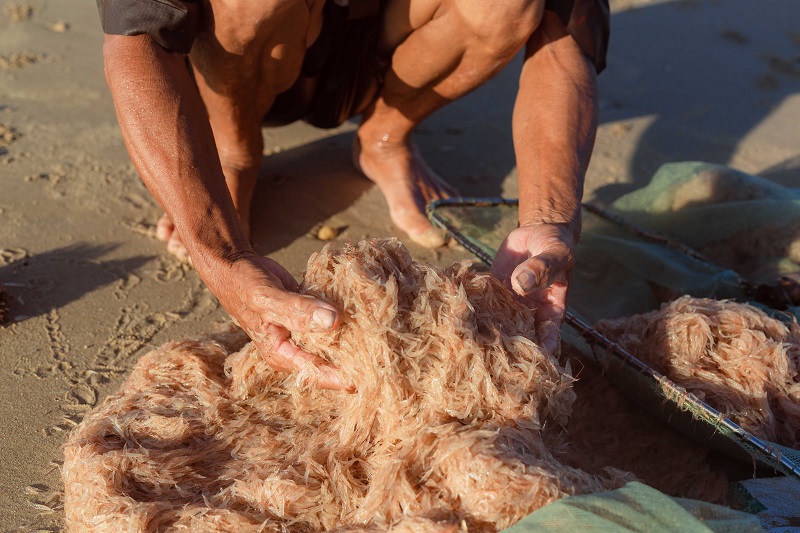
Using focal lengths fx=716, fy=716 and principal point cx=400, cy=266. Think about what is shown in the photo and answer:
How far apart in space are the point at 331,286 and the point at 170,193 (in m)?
0.70

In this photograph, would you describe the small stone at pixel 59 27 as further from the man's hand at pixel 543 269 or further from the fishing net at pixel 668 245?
the man's hand at pixel 543 269

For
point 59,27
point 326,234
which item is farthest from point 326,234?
point 59,27

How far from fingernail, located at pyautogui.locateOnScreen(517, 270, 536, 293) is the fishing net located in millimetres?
534

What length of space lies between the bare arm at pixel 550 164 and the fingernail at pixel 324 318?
55 cm

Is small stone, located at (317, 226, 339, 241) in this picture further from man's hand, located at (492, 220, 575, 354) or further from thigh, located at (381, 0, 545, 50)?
man's hand, located at (492, 220, 575, 354)

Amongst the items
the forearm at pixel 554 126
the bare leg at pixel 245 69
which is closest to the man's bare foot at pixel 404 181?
the bare leg at pixel 245 69

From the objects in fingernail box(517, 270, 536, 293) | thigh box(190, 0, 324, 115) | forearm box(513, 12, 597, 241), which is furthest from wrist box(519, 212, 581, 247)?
thigh box(190, 0, 324, 115)

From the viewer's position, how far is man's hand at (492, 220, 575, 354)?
207 cm

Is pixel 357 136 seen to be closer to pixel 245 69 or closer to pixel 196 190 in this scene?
pixel 245 69

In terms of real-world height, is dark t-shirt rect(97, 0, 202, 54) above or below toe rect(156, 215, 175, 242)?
above

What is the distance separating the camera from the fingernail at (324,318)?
5.87 ft

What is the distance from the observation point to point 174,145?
2307 millimetres

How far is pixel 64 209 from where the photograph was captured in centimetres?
347

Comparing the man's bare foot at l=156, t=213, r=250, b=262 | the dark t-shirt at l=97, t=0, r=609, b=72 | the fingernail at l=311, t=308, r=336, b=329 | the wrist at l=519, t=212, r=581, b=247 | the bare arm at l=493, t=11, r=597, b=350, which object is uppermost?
the dark t-shirt at l=97, t=0, r=609, b=72
